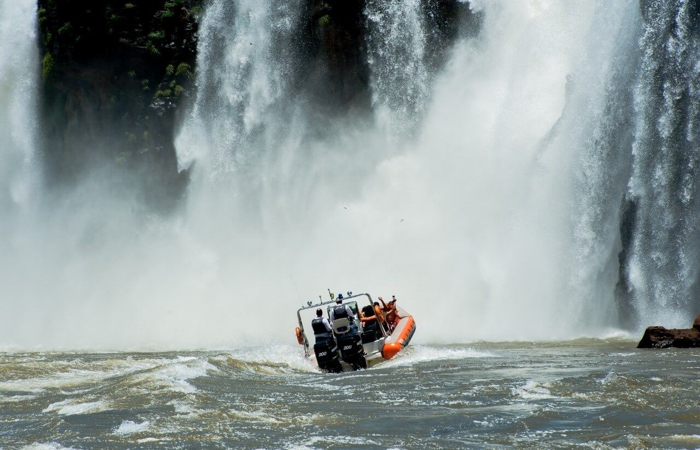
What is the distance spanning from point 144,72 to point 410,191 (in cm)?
1737

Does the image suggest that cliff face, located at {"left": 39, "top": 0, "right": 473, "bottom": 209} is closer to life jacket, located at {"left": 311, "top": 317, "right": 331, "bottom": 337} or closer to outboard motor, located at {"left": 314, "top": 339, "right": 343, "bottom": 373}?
life jacket, located at {"left": 311, "top": 317, "right": 331, "bottom": 337}

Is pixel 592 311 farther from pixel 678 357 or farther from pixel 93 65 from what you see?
pixel 93 65

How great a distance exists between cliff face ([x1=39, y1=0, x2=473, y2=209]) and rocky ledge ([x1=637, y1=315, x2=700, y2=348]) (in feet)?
75.4

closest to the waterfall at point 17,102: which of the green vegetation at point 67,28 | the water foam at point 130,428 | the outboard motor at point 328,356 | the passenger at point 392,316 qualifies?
the green vegetation at point 67,28

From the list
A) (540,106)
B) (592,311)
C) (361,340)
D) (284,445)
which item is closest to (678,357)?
(361,340)

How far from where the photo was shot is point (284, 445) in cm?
932

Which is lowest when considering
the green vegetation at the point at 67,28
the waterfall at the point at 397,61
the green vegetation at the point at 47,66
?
the waterfall at the point at 397,61

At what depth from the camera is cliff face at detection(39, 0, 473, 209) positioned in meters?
38.7

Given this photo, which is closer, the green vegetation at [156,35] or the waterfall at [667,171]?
the waterfall at [667,171]

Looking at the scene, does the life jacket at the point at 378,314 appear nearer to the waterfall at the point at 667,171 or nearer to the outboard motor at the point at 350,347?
the outboard motor at the point at 350,347

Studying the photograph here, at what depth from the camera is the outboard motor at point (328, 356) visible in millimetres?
16422

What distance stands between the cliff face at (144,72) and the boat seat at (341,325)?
75.1 feet

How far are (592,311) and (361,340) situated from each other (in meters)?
12.2

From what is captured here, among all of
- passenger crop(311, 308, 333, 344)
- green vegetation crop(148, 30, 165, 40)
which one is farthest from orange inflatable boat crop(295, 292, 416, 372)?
green vegetation crop(148, 30, 165, 40)
